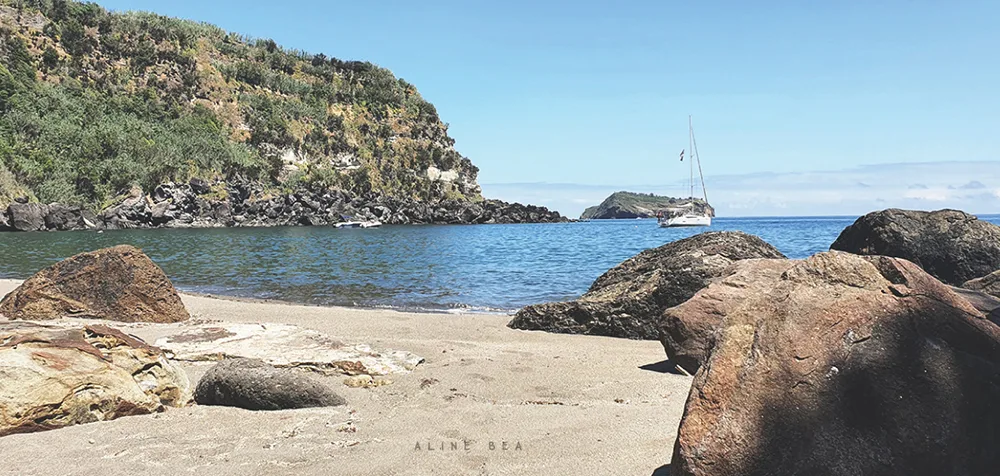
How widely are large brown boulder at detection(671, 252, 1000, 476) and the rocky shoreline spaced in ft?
218

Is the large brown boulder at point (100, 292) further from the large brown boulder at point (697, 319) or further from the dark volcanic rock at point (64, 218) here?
the dark volcanic rock at point (64, 218)

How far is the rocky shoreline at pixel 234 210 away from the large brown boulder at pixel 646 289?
6098 cm

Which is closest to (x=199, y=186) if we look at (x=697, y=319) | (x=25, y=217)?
(x=25, y=217)

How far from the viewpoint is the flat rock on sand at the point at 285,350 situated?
Result: 6957 mm

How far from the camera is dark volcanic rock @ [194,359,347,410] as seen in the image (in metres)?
5.67

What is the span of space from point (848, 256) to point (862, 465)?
1324 millimetres

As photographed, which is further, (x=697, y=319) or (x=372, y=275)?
(x=372, y=275)

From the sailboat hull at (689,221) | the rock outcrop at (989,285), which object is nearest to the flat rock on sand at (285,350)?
the rock outcrop at (989,285)

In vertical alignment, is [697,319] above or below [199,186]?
below

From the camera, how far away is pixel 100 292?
10445mm

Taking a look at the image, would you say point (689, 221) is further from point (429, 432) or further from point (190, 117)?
point (429, 432)

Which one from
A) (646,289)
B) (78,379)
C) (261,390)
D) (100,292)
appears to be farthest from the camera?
(100,292)

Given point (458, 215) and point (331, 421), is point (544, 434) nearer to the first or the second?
point (331, 421)

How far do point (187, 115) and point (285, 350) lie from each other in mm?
91885
